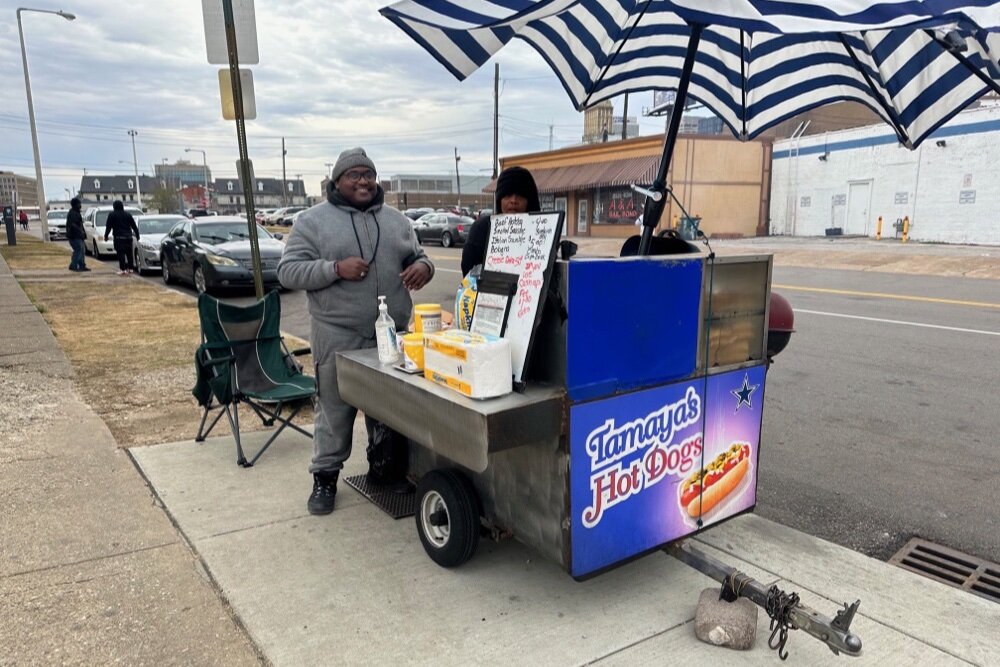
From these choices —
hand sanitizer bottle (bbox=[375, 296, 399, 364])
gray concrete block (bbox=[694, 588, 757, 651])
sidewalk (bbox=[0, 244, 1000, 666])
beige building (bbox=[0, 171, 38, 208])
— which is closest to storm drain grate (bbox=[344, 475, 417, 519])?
sidewalk (bbox=[0, 244, 1000, 666])

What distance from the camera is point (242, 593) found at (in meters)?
2.88

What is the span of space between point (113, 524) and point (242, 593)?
40.4 inches

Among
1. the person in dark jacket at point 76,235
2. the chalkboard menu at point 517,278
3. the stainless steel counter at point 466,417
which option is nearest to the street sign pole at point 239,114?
the stainless steel counter at point 466,417

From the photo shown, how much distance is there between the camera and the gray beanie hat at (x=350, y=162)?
3498 millimetres

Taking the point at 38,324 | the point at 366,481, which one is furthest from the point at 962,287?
the point at 38,324

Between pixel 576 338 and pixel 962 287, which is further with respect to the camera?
pixel 962 287

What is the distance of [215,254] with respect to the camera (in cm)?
1271

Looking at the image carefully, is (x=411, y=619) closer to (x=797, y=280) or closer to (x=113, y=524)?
(x=113, y=524)

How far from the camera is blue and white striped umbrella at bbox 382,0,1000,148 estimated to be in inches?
117

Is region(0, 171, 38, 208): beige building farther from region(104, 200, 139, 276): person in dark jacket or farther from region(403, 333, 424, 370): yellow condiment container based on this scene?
region(403, 333, 424, 370): yellow condiment container

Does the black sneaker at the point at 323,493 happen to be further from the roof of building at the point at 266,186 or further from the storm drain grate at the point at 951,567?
the roof of building at the point at 266,186

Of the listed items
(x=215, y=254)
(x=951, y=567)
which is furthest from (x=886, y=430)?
(x=215, y=254)

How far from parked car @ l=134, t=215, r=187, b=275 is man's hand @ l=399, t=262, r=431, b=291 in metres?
14.6

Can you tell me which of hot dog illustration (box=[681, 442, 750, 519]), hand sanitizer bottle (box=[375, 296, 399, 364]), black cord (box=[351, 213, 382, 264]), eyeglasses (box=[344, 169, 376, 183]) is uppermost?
eyeglasses (box=[344, 169, 376, 183])
